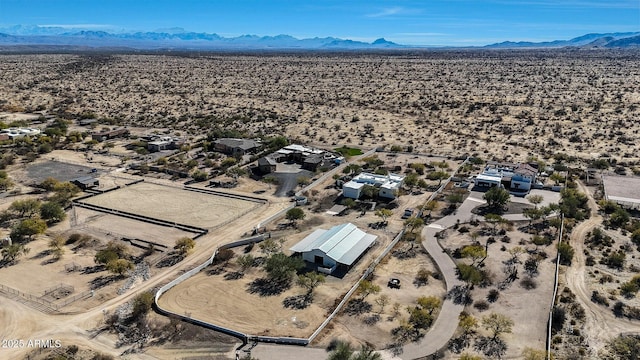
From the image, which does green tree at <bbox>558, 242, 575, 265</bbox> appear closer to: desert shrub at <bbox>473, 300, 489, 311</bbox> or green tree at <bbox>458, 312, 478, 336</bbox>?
desert shrub at <bbox>473, 300, 489, 311</bbox>

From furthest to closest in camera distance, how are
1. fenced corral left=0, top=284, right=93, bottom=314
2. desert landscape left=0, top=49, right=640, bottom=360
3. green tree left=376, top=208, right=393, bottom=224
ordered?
1. green tree left=376, top=208, right=393, bottom=224
2. fenced corral left=0, top=284, right=93, bottom=314
3. desert landscape left=0, top=49, right=640, bottom=360

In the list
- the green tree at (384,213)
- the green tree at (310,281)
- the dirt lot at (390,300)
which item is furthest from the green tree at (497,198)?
the green tree at (310,281)

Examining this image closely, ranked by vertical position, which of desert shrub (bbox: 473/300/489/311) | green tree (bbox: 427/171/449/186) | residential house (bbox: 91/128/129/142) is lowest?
desert shrub (bbox: 473/300/489/311)

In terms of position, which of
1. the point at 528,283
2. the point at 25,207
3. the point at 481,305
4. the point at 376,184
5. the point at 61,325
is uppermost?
the point at 376,184

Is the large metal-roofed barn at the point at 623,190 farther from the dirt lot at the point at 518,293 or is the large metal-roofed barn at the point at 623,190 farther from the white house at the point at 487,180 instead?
the dirt lot at the point at 518,293

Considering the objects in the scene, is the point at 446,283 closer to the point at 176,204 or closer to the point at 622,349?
the point at 622,349

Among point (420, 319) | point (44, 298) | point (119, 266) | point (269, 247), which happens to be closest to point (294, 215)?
point (269, 247)

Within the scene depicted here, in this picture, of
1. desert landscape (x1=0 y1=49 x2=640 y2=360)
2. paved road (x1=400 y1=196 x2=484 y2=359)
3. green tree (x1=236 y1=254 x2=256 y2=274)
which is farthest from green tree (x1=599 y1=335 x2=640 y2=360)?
green tree (x1=236 y1=254 x2=256 y2=274)
